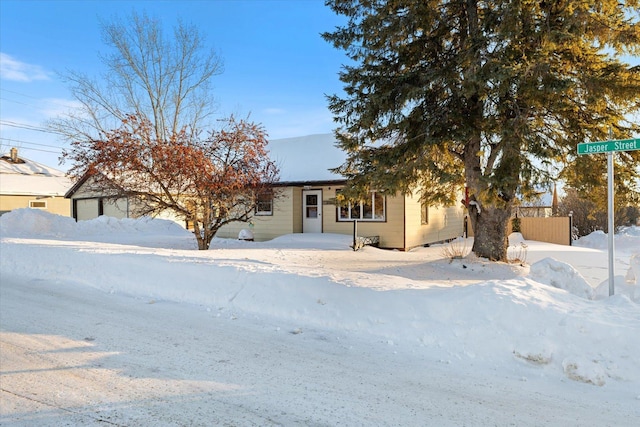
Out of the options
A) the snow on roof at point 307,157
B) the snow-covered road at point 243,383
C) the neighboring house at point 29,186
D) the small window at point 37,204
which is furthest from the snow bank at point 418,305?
the small window at point 37,204

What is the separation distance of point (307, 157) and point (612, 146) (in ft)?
49.1

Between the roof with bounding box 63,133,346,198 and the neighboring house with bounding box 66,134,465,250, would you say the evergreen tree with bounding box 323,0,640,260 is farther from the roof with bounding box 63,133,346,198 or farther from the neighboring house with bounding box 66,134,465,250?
the roof with bounding box 63,133,346,198

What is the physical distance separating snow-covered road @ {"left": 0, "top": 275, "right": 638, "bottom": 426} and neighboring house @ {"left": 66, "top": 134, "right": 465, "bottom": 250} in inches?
377

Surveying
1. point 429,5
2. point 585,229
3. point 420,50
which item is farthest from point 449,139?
point 585,229

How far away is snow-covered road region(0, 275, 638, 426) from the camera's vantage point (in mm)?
3285

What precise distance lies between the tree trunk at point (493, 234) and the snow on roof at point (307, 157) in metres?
6.68

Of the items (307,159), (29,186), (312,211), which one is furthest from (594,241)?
(29,186)

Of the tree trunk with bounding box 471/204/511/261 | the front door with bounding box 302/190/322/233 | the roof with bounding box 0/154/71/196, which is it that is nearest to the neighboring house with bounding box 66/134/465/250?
the front door with bounding box 302/190/322/233

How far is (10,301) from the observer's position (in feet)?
22.5

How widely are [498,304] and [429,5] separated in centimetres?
816

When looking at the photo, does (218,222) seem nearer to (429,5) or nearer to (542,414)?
(429,5)

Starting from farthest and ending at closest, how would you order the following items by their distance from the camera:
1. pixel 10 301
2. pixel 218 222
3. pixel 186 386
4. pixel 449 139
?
pixel 218 222, pixel 449 139, pixel 10 301, pixel 186 386

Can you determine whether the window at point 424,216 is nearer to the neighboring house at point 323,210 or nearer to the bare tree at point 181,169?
the neighboring house at point 323,210

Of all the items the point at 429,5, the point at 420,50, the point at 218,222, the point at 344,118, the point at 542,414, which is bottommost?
the point at 542,414
